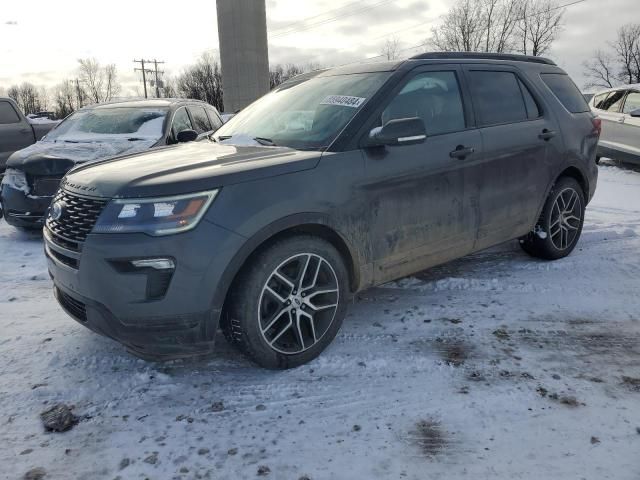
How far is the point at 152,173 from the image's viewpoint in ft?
9.19

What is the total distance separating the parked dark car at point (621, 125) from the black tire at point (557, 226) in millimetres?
6590

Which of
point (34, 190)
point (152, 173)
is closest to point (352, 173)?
point (152, 173)

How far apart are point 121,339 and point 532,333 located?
2626mm

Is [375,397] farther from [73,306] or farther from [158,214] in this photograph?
[73,306]

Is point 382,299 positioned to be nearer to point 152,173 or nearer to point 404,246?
point 404,246

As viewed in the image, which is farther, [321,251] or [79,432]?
[321,251]

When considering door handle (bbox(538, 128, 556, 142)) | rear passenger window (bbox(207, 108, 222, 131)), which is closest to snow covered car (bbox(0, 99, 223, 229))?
rear passenger window (bbox(207, 108, 222, 131))

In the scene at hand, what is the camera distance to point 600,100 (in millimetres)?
12055

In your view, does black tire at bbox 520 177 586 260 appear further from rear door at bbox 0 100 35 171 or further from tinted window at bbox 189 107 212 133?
rear door at bbox 0 100 35 171

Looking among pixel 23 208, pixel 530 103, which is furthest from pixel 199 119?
pixel 530 103

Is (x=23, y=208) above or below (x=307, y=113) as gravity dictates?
below

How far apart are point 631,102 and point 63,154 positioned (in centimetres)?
1092

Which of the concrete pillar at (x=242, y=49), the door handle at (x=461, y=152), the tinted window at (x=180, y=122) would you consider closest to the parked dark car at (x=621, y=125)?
the door handle at (x=461, y=152)

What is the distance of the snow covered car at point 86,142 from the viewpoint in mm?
6062
